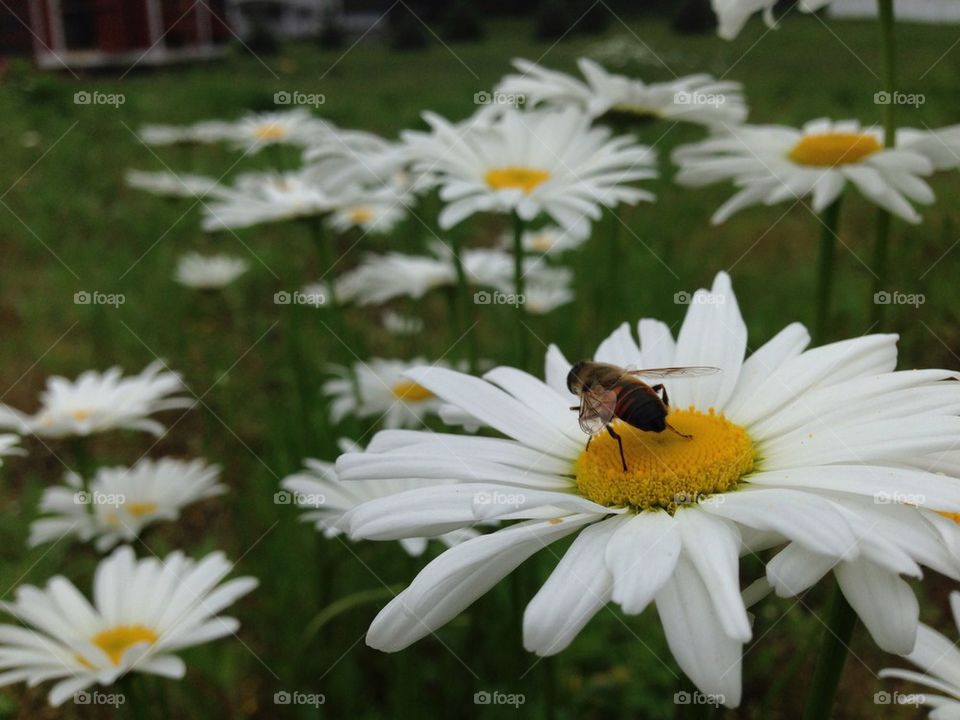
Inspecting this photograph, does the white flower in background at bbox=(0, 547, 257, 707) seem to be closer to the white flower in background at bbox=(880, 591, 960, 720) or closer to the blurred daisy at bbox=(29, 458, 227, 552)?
the blurred daisy at bbox=(29, 458, 227, 552)

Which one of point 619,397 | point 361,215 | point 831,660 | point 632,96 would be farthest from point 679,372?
point 361,215

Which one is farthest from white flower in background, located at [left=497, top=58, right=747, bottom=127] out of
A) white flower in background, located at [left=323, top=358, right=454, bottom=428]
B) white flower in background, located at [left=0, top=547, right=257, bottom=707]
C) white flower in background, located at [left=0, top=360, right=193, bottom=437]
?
white flower in background, located at [left=0, top=547, right=257, bottom=707]

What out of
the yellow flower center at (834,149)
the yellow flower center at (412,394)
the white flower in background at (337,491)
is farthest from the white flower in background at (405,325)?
the yellow flower center at (834,149)

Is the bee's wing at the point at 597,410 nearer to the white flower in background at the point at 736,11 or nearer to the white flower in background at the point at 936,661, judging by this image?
the white flower in background at the point at 936,661

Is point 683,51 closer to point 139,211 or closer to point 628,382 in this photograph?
point 139,211

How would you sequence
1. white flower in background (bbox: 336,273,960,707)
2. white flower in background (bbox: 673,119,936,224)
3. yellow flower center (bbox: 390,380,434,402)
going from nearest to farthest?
white flower in background (bbox: 336,273,960,707)
white flower in background (bbox: 673,119,936,224)
yellow flower center (bbox: 390,380,434,402)

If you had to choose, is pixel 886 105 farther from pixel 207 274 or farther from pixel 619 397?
pixel 207 274
